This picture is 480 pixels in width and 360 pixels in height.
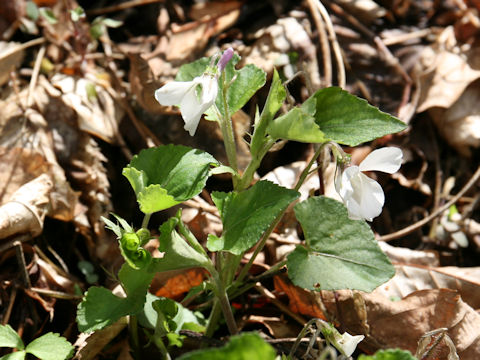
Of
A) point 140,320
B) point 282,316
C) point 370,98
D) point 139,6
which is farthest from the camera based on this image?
point 139,6

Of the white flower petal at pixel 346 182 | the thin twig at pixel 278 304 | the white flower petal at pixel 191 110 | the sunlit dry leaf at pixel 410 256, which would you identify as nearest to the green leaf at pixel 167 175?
the white flower petal at pixel 191 110

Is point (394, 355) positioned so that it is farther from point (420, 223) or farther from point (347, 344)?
point (420, 223)

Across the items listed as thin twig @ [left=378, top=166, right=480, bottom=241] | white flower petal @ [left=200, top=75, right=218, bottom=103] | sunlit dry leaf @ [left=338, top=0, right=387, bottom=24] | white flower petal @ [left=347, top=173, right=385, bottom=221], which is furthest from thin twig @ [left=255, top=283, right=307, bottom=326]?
sunlit dry leaf @ [left=338, top=0, right=387, bottom=24]

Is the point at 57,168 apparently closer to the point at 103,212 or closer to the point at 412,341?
the point at 103,212

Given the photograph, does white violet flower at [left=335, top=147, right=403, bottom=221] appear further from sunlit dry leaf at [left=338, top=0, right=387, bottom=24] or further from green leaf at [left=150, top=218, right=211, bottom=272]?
sunlit dry leaf at [left=338, top=0, right=387, bottom=24]

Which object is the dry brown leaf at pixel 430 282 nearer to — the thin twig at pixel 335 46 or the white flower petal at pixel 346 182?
the white flower petal at pixel 346 182

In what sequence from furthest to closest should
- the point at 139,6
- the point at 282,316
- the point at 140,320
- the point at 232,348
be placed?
the point at 139,6
the point at 282,316
the point at 140,320
the point at 232,348

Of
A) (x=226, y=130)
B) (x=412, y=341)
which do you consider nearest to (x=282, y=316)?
(x=412, y=341)
